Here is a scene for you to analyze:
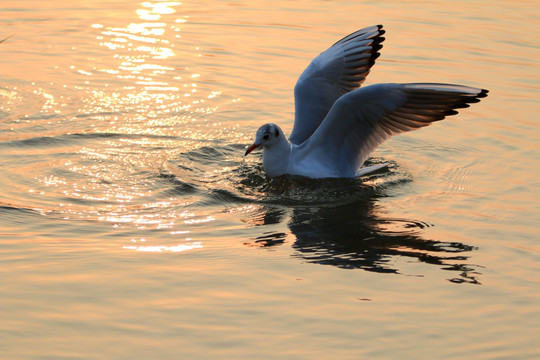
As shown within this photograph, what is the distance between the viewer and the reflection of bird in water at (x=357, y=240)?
19.9 ft

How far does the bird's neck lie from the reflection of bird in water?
36.5 inches

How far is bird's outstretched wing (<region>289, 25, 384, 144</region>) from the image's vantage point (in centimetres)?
893

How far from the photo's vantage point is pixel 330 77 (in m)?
9.10

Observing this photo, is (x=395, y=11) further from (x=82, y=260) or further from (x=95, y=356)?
(x=95, y=356)

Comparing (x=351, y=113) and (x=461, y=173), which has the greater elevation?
(x=351, y=113)

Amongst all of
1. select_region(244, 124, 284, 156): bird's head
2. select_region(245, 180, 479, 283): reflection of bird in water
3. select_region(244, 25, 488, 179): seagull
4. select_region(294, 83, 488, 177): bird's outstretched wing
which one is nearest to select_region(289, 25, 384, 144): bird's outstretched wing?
select_region(244, 25, 488, 179): seagull

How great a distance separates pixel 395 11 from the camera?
15.4 m

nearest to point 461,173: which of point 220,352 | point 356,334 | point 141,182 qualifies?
point 141,182

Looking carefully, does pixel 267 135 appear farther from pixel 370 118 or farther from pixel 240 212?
pixel 240 212

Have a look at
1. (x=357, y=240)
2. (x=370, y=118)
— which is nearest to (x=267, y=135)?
(x=370, y=118)

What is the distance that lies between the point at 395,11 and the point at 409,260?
32.7 ft

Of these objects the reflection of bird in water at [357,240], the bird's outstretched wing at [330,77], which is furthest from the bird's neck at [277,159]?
the reflection of bird in water at [357,240]

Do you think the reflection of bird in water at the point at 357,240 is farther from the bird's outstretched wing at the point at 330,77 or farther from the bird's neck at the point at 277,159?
the bird's outstretched wing at the point at 330,77

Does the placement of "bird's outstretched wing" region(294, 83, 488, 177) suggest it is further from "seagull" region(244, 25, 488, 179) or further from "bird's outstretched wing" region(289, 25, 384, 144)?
"bird's outstretched wing" region(289, 25, 384, 144)
